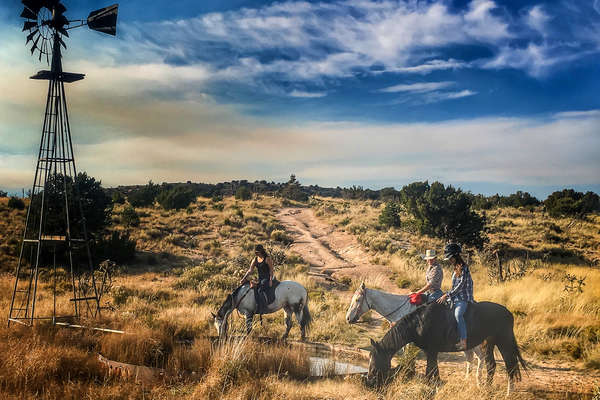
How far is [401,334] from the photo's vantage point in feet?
22.0

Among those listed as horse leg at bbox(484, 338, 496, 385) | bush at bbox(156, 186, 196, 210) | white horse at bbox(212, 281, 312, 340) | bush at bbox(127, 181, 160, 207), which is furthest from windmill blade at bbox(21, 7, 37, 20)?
bush at bbox(127, 181, 160, 207)

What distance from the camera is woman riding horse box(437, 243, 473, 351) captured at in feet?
21.6

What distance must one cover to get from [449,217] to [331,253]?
8.57 metres

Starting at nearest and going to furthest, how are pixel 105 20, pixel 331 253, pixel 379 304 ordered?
pixel 379 304 < pixel 105 20 < pixel 331 253

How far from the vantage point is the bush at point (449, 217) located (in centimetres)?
2411

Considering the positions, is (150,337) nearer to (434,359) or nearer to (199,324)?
(199,324)

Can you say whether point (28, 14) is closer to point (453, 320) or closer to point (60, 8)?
point (60, 8)

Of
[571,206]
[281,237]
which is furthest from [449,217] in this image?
[571,206]

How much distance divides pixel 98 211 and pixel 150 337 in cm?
1768

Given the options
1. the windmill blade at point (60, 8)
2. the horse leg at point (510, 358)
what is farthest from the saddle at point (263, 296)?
the windmill blade at point (60, 8)

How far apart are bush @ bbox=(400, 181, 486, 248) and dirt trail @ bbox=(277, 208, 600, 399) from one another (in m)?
5.41

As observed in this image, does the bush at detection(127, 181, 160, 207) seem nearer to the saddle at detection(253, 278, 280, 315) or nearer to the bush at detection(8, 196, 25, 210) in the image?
the bush at detection(8, 196, 25, 210)

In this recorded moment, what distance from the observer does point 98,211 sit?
22.7 meters

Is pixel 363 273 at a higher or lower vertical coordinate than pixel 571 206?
lower
